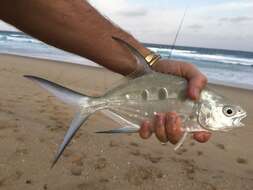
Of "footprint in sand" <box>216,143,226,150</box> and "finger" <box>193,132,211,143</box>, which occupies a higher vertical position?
"finger" <box>193,132,211,143</box>

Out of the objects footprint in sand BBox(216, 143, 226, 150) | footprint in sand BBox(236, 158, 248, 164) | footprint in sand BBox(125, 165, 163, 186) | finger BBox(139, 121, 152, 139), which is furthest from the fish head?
footprint in sand BBox(216, 143, 226, 150)

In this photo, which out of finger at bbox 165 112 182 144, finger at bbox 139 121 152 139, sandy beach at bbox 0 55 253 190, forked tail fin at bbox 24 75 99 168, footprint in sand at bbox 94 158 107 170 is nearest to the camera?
forked tail fin at bbox 24 75 99 168

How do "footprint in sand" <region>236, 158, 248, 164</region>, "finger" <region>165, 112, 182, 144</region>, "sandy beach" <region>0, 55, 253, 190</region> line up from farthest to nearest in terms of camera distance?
"footprint in sand" <region>236, 158, 248, 164</region> < "sandy beach" <region>0, 55, 253, 190</region> < "finger" <region>165, 112, 182, 144</region>

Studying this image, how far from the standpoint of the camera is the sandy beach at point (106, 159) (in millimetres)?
4137

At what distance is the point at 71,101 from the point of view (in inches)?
87.8

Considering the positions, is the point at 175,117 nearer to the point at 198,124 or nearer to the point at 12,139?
the point at 198,124

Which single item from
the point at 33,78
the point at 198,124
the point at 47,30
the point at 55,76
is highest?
the point at 47,30

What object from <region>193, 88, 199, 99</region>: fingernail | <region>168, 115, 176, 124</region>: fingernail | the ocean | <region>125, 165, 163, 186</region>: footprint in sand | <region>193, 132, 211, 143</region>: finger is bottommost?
the ocean

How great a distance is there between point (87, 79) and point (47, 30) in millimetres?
11093

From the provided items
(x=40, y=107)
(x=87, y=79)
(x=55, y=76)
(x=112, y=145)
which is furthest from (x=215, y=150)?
(x=55, y=76)

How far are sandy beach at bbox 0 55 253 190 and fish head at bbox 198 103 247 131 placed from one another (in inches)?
43.3

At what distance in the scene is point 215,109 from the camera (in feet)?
7.14

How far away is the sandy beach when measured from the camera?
414 centimetres

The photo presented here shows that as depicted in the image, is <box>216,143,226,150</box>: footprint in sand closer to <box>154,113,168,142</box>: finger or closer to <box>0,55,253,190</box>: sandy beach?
<box>0,55,253,190</box>: sandy beach
